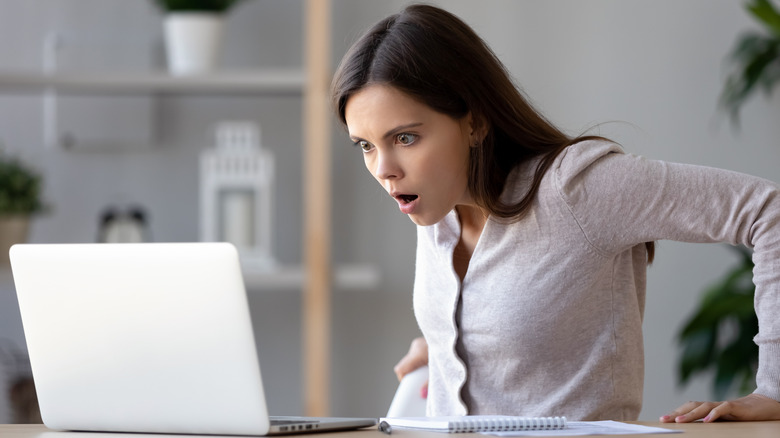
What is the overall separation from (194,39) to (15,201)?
0.62 metres

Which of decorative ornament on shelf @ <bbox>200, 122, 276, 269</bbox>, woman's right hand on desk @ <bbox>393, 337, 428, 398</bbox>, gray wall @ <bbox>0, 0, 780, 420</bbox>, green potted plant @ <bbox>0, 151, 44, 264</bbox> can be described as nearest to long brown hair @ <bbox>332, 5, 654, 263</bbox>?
woman's right hand on desk @ <bbox>393, 337, 428, 398</bbox>

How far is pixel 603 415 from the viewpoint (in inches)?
49.5

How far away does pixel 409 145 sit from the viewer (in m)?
1.13

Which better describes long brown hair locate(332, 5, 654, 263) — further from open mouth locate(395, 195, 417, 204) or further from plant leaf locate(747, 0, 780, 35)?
plant leaf locate(747, 0, 780, 35)

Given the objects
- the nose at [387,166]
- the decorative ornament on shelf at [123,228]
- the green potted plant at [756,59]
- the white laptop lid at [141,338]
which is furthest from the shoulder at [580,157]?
the decorative ornament on shelf at [123,228]

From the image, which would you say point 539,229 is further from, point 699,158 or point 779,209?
point 699,158

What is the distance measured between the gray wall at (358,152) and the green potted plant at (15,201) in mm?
188

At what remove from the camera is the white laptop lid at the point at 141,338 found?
90cm

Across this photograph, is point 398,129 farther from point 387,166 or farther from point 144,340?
point 144,340

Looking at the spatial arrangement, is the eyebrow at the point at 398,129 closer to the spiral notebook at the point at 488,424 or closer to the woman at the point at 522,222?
the woman at the point at 522,222

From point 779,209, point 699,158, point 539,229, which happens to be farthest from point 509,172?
point 699,158

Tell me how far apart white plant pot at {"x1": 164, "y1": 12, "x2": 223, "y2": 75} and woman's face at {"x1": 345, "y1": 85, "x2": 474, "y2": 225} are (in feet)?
4.11

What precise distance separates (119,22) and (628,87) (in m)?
1.46

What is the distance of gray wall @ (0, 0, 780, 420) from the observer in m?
2.55
